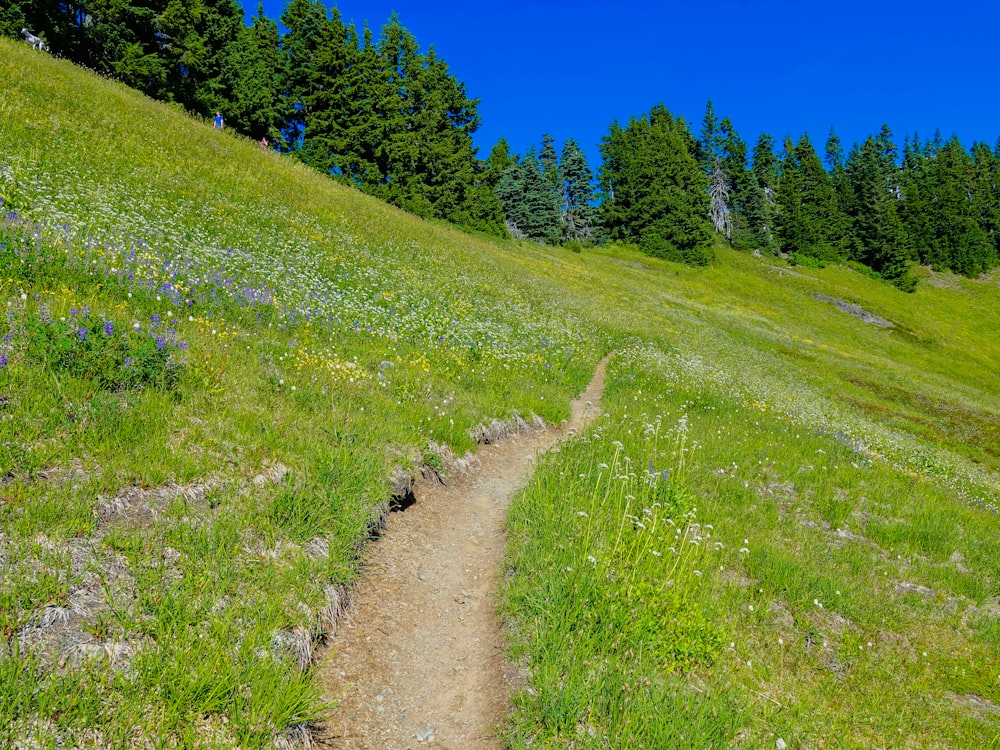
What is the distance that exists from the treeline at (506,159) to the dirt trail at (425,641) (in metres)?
38.0

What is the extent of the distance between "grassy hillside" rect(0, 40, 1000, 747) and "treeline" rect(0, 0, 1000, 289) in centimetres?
2294

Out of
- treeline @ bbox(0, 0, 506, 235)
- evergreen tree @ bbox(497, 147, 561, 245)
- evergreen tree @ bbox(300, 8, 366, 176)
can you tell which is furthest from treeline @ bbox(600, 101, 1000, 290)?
evergreen tree @ bbox(300, 8, 366, 176)

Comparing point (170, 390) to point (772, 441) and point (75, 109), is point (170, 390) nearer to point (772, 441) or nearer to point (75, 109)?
point (772, 441)

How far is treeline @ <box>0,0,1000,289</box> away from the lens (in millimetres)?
34719

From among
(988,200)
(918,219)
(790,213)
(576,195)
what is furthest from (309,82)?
(988,200)

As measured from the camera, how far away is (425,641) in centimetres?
533

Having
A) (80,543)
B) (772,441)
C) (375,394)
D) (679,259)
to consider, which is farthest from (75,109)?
(679,259)

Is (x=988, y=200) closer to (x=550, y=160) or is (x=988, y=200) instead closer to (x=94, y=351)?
(x=550, y=160)

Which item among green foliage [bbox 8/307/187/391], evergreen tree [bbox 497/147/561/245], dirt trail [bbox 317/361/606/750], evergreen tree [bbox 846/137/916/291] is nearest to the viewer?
dirt trail [bbox 317/361/606/750]

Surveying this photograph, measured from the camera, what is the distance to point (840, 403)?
25.9m

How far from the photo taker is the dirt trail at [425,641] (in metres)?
4.30

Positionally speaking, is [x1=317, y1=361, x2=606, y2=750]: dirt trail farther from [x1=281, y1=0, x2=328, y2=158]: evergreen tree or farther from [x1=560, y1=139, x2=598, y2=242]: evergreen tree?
[x1=560, y1=139, x2=598, y2=242]: evergreen tree

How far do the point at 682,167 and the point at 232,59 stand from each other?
60.7 m

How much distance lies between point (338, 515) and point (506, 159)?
76463 mm
